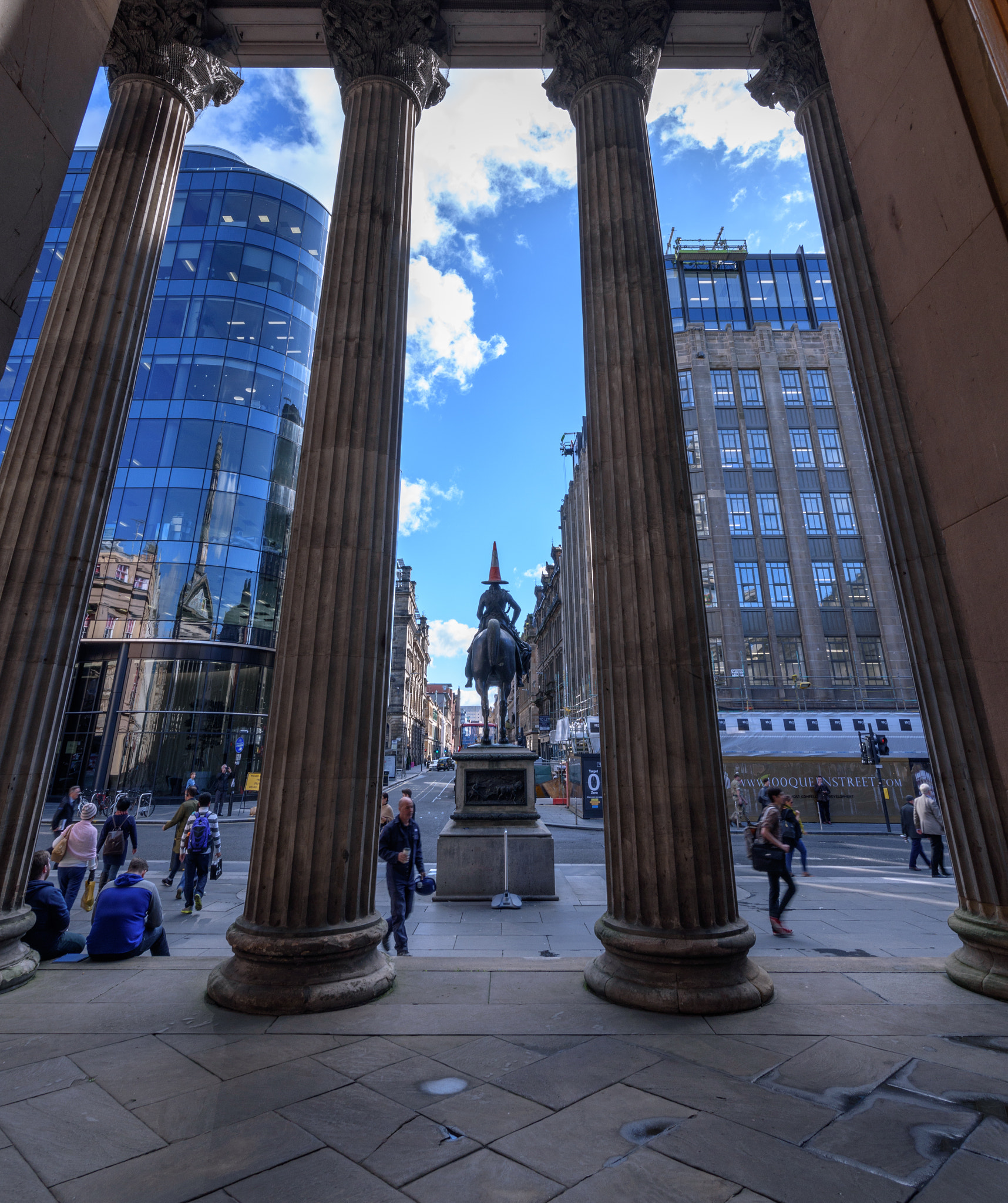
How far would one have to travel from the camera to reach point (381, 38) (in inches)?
313

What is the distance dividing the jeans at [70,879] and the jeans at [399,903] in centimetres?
479

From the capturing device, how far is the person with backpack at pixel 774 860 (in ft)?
28.5

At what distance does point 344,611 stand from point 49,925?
4521 millimetres

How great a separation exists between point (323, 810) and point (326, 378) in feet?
14.6

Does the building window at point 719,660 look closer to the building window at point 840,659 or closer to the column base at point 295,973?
the building window at point 840,659

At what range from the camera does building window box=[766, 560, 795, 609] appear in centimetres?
4125

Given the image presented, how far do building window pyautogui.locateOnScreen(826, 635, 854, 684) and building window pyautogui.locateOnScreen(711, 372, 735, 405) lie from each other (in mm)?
18702

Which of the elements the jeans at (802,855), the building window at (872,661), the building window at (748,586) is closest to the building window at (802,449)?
the building window at (748,586)

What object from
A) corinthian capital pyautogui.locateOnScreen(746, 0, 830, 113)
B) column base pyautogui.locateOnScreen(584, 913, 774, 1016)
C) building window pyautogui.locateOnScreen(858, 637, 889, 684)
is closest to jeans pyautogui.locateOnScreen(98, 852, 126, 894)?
column base pyautogui.locateOnScreen(584, 913, 774, 1016)

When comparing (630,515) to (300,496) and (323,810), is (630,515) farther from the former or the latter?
(323,810)

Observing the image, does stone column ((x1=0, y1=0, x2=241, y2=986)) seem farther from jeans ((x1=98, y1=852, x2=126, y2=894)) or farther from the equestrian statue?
the equestrian statue

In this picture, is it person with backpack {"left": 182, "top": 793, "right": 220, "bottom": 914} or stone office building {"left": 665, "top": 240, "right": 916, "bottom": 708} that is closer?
person with backpack {"left": 182, "top": 793, "right": 220, "bottom": 914}

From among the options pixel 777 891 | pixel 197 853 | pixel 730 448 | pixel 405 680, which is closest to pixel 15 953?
pixel 197 853

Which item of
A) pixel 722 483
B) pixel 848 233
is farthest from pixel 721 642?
pixel 848 233
